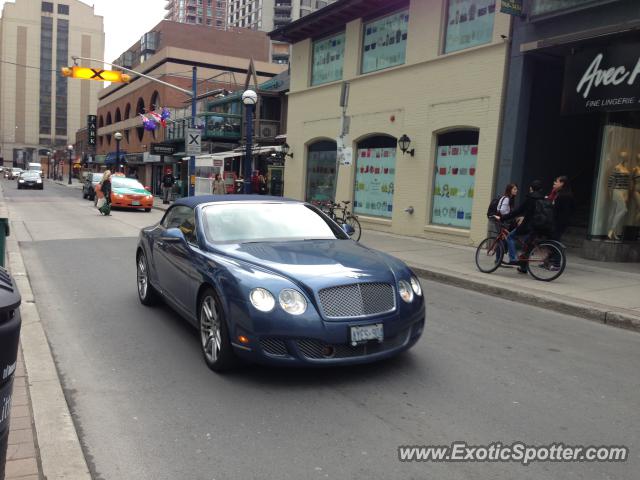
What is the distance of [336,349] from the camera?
4.31 m

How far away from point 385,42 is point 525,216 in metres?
10.1

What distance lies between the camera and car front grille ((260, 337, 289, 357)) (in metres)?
4.21

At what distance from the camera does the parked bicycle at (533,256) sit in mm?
9172

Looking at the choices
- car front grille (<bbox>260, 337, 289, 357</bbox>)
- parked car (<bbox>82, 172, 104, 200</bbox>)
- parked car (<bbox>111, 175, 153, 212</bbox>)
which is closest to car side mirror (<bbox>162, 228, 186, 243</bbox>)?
car front grille (<bbox>260, 337, 289, 357</bbox>)

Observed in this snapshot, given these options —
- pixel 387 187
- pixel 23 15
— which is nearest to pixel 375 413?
pixel 387 187

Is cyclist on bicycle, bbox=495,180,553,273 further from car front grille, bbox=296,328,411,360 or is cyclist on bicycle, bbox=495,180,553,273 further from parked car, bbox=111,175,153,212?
parked car, bbox=111,175,153,212

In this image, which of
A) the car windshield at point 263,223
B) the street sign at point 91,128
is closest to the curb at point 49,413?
the car windshield at point 263,223

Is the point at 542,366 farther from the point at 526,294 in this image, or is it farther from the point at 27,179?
the point at 27,179

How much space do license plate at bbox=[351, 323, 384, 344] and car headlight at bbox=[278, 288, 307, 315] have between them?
429mm

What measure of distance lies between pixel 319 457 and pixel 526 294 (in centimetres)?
577

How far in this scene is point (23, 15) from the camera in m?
120

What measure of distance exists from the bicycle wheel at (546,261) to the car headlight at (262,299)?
253 inches

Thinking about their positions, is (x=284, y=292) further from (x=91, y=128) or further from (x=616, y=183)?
(x=91, y=128)

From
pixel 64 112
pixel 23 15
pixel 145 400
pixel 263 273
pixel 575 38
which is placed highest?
pixel 23 15
